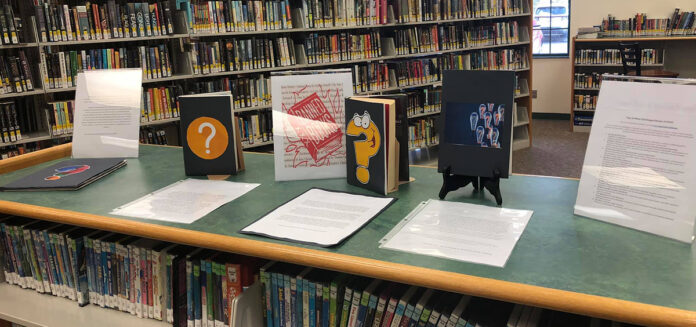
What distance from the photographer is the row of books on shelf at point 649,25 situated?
6.92m

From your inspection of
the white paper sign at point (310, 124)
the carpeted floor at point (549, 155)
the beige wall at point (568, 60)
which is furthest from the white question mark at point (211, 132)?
the beige wall at point (568, 60)

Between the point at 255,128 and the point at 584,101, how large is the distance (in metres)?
4.86

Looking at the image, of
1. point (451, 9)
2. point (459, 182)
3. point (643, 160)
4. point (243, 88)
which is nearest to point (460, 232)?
point (459, 182)

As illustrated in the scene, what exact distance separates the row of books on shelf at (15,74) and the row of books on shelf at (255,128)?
1.50m

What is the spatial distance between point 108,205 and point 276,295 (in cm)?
60

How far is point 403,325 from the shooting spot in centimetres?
134

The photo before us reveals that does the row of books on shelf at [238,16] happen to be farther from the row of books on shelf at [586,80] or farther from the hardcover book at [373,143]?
the row of books on shelf at [586,80]

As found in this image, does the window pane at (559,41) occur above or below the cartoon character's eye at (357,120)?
above

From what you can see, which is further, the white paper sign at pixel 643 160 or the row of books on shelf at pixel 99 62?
the row of books on shelf at pixel 99 62

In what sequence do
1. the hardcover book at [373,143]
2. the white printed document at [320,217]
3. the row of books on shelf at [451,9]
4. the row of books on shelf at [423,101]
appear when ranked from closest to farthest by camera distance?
1. the white printed document at [320,217]
2. the hardcover book at [373,143]
3. the row of books on shelf at [451,9]
4. the row of books on shelf at [423,101]

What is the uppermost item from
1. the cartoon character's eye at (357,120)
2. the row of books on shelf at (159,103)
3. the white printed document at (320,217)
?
the cartoon character's eye at (357,120)

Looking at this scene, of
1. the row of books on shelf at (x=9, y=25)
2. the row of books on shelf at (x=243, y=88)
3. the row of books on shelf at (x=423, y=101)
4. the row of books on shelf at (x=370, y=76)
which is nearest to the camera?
the row of books on shelf at (x=9, y=25)

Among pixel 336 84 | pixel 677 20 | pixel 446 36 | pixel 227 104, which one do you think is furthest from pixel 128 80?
pixel 677 20

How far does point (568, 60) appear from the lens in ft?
26.4
